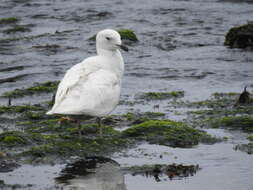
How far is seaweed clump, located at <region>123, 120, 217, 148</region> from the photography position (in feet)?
28.5

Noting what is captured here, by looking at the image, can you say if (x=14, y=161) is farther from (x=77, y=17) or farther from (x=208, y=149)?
(x=77, y=17)

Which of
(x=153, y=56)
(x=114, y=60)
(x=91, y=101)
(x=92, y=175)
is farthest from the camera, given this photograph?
(x=153, y=56)

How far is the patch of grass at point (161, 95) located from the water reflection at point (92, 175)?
3.85 m

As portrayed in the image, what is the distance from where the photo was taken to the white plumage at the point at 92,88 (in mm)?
8594

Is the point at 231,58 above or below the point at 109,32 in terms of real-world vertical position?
below

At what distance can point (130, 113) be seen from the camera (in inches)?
413

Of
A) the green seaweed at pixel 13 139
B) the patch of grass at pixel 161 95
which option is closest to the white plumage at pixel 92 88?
the green seaweed at pixel 13 139

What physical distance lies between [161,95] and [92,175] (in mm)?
4659

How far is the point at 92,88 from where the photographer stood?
887 cm

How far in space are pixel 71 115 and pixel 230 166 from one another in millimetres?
2464

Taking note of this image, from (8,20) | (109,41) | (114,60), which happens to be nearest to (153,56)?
(109,41)

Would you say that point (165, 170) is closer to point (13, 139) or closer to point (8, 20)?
point (13, 139)

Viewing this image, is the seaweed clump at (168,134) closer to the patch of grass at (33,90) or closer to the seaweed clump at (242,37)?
the patch of grass at (33,90)

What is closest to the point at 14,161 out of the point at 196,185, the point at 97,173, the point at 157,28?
the point at 97,173
